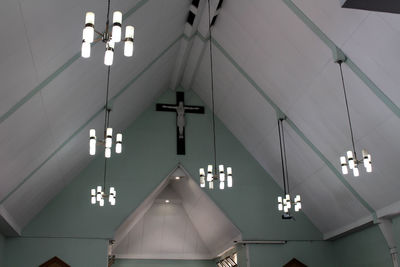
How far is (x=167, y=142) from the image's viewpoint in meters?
14.1

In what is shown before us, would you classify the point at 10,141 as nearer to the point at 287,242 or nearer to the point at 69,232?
the point at 69,232

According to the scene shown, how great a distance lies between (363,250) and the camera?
1258 cm

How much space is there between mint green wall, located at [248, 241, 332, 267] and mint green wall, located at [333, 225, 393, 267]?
1.11 ft

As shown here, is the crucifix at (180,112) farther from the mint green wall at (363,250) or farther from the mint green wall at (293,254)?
the mint green wall at (363,250)

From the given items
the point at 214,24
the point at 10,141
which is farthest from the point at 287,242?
the point at 10,141

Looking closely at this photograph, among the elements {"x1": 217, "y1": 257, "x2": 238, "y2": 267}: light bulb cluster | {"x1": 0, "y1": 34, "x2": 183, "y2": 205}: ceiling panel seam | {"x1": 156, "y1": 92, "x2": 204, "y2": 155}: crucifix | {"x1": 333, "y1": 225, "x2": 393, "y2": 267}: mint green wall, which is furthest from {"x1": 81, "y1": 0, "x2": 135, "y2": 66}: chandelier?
{"x1": 217, "y1": 257, "x2": 238, "y2": 267}: light bulb cluster

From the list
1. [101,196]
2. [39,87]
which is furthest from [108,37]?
[101,196]

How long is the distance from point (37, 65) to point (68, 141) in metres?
3.79

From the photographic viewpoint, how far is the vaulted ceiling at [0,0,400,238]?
7223 millimetres

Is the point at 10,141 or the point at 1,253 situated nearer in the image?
the point at 10,141

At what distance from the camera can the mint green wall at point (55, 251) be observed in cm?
1212

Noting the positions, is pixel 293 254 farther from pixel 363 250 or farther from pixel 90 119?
pixel 90 119

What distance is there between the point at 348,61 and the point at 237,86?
423 cm

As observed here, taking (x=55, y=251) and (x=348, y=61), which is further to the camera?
(x=55, y=251)
